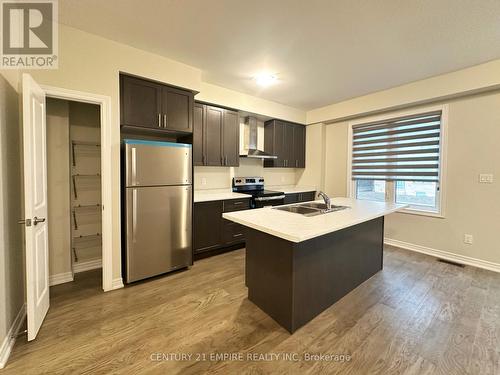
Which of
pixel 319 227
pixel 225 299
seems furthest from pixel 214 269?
pixel 319 227

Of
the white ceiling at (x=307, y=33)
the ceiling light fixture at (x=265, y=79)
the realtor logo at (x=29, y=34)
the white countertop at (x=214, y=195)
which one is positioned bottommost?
the white countertop at (x=214, y=195)

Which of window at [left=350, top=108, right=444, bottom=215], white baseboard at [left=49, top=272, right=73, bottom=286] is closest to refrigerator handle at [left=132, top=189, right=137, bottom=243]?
white baseboard at [left=49, top=272, right=73, bottom=286]

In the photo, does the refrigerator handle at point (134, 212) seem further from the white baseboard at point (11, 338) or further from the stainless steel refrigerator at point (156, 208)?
the white baseboard at point (11, 338)

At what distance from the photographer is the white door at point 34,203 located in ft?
5.41

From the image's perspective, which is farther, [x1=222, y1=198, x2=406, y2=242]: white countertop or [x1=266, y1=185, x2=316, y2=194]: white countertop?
[x1=266, y1=185, x2=316, y2=194]: white countertop

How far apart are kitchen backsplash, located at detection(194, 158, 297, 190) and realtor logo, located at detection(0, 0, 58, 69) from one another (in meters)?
2.29

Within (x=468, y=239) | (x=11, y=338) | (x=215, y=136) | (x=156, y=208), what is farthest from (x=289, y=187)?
(x=11, y=338)

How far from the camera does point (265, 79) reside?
3412 mm

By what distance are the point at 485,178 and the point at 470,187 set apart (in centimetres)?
20

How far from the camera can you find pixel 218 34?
7.61 ft

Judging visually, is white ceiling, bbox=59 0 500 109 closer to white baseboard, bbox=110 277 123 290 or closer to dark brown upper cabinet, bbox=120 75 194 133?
dark brown upper cabinet, bbox=120 75 194 133

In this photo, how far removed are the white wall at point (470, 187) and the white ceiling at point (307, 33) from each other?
2.27ft

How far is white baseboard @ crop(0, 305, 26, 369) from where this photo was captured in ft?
4.99

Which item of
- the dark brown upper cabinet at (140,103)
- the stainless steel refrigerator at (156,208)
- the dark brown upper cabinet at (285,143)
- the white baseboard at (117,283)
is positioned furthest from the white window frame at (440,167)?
the white baseboard at (117,283)
